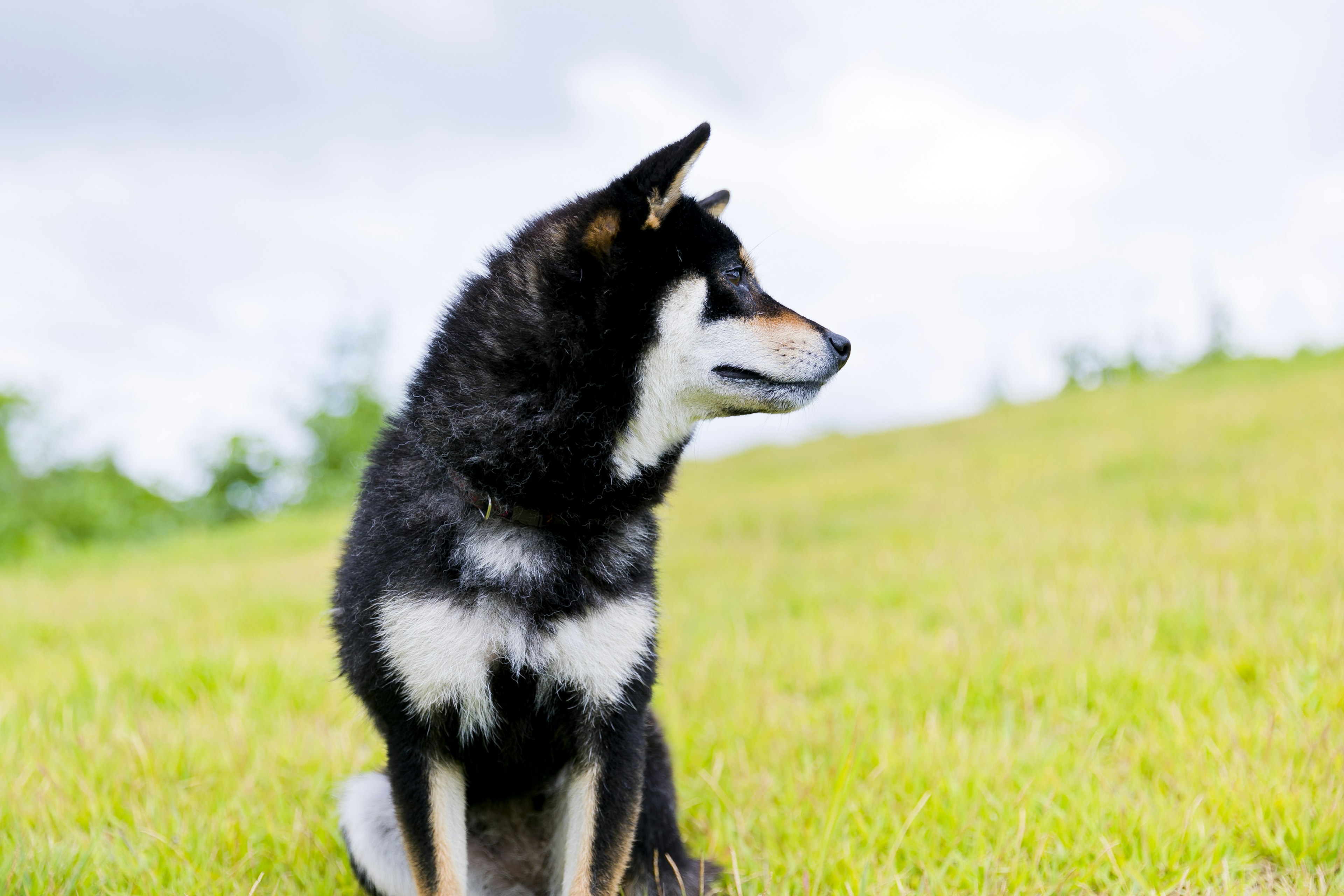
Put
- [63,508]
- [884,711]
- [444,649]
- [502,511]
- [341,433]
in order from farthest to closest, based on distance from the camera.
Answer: [341,433], [63,508], [884,711], [502,511], [444,649]

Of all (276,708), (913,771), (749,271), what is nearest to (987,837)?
(913,771)

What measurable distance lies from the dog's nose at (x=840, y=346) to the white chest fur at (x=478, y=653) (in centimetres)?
109

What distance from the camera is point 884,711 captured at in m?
3.85

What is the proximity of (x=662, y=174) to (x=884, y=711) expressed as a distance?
249 centimetres

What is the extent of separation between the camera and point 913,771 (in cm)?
325

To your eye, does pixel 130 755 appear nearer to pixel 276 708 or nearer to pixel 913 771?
pixel 276 708

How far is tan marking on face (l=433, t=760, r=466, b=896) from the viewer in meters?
2.32

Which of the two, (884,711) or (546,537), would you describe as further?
(884,711)

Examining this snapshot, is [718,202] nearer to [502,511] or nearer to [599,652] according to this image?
[502,511]

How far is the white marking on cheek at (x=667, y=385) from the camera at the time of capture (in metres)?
2.56

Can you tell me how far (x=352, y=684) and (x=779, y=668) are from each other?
264cm

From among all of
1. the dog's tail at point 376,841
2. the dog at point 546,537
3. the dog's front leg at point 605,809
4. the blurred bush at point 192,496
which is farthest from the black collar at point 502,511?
the blurred bush at point 192,496

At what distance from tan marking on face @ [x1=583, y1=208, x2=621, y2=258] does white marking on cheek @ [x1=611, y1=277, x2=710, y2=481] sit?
23 centimetres

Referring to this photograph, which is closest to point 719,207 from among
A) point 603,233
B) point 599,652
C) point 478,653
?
point 603,233
